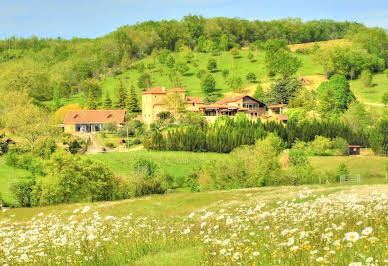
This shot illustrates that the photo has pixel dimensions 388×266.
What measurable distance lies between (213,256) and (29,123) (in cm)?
7556

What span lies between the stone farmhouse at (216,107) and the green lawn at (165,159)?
20.5 meters

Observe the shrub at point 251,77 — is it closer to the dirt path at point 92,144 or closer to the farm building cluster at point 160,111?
the farm building cluster at point 160,111

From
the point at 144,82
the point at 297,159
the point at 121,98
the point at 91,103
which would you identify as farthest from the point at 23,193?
the point at 144,82

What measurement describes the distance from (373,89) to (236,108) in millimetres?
36123

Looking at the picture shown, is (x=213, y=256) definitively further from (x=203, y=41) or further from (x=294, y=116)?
(x=203, y=41)

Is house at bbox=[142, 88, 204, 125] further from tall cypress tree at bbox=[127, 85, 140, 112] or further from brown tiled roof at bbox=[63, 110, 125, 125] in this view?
tall cypress tree at bbox=[127, 85, 140, 112]

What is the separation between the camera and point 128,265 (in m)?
10.0

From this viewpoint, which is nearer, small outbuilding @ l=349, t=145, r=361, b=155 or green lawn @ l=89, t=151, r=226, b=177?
green lawn @ l=89, t=151, r=226, b=177

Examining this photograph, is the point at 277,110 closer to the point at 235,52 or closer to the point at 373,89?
the point at 373,89

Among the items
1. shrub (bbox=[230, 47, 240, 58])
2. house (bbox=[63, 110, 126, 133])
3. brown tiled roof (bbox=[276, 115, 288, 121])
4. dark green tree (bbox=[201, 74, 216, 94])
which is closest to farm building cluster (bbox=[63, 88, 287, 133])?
house (bbox=[63, 110, 126, 133])

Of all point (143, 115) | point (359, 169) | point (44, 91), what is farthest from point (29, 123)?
point (359, 169)

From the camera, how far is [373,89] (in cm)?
10119

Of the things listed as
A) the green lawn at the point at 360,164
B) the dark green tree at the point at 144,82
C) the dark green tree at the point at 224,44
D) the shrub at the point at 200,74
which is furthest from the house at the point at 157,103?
the dark green tree at the point at 224,44

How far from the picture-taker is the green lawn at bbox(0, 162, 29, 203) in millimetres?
46681
